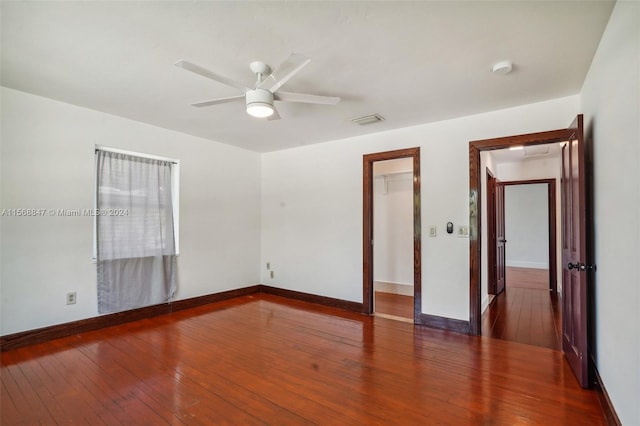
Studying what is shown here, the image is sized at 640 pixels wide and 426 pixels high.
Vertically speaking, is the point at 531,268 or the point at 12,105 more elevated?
the point at 12,105

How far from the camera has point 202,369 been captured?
2670 mm

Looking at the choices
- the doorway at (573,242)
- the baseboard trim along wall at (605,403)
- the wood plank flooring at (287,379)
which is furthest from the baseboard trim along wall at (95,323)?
the baseboard trim along wall at (605,403)

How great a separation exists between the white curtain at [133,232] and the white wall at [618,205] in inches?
184

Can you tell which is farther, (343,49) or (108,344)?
(108,344)

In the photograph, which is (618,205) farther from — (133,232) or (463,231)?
(133,232)

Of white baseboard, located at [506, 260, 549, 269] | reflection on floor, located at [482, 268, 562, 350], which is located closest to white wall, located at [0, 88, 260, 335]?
reflection on floor, located at [482, 268, 562, 350]

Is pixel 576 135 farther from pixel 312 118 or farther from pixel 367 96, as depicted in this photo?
pixel 312 118

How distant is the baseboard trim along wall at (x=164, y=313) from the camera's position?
124 inches

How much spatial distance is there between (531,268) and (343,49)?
904cm

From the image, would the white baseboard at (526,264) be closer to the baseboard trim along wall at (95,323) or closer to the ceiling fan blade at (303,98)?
the baseboard trim along wall at (95,323)

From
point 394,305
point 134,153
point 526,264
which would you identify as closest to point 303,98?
point 134,153

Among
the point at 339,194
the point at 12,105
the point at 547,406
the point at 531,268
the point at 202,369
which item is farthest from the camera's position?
the point at 531,268

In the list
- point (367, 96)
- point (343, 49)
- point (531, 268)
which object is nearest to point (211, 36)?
point (343, 49)

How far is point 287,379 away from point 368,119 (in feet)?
9.82
